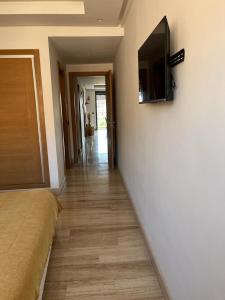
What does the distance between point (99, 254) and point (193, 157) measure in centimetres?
154

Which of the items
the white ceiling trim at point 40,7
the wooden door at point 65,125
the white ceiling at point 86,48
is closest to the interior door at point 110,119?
the white ceiling at point 86,48

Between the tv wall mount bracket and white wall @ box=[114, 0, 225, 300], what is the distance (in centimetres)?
4

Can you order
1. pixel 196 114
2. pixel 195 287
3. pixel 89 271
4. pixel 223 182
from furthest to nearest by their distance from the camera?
pixel 89 271 → pixel 195 287 → pixel 196 114 → pixel 223 182

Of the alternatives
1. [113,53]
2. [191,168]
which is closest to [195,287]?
[191,168]

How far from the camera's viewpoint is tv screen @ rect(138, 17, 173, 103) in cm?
136

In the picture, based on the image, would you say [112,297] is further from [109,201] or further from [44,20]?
[44,20]

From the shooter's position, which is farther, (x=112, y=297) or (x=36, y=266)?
(x=112, y=297)

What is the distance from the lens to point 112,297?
175cm

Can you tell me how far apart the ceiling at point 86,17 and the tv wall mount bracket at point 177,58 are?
1704 mm

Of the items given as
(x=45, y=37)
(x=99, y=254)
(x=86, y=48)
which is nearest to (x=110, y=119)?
(x=86, y=48)

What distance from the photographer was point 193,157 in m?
1.14

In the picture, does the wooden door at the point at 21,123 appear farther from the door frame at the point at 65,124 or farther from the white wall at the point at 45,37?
the door frame at the point at 65,124

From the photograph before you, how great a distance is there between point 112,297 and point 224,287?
1084mm

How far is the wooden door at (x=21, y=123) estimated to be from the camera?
3.48m
